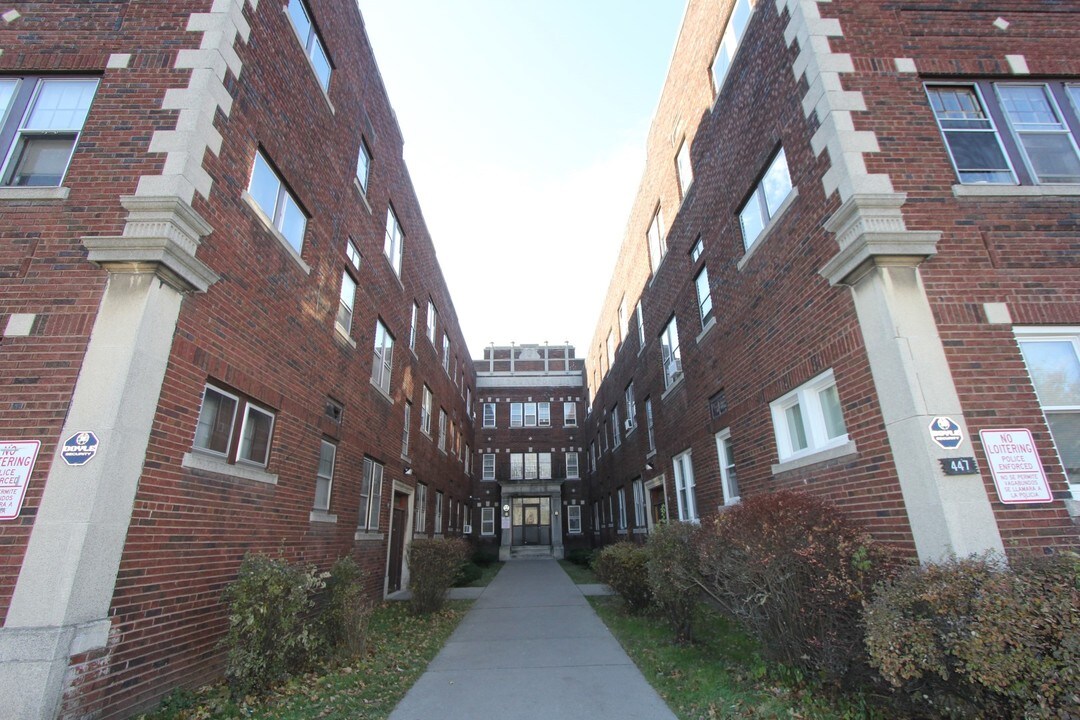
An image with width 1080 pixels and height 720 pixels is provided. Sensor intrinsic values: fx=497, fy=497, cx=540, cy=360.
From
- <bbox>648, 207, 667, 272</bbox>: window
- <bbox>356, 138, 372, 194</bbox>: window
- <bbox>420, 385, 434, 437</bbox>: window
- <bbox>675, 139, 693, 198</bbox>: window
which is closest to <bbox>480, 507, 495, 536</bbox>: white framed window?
<bbox>420, 385, 434, 437</bbox>: window

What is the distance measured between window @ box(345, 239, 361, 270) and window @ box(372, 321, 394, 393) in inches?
71.5

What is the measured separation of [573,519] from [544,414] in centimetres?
689

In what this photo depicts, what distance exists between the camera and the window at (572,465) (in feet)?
102

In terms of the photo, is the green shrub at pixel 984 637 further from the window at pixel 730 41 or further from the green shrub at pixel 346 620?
the window at pixel 730 41

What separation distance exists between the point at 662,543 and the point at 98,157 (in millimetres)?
8905

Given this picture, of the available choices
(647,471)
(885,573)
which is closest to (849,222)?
(885,573)

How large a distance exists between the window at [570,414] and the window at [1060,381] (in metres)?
27.6

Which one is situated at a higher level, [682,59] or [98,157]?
[682,59]

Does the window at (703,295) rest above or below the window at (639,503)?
above

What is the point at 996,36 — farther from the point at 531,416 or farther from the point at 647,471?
the point at 531,416

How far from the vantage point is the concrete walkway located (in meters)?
4.98

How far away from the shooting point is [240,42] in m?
6.88

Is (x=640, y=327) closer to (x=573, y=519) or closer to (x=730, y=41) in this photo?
(x=730, y=41)

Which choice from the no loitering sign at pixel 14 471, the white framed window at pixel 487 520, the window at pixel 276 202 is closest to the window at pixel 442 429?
the white framed window at pixel 487 520
